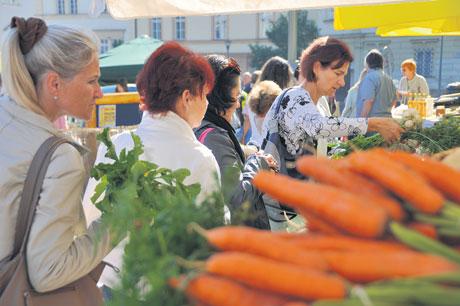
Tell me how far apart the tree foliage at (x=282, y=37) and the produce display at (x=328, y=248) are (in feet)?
131

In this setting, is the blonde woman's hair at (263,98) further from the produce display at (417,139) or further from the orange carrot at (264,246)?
the orange carrot at (264,246)

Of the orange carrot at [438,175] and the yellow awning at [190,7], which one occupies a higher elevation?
the yellow awning at [190,7]

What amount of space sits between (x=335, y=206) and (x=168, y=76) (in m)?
1.53

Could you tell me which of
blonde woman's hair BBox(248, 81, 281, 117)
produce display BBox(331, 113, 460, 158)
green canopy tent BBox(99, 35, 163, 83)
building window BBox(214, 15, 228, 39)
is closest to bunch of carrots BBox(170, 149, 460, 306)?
produce display BBox(331, 113, 460, 158)

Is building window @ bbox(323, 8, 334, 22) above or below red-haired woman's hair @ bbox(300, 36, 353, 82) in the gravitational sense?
above

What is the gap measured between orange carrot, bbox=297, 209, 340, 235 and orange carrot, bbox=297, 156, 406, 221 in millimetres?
73

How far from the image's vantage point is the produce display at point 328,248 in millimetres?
1027

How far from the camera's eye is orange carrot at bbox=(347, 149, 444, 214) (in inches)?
43.8

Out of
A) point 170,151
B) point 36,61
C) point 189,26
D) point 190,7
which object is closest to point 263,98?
point 190,7

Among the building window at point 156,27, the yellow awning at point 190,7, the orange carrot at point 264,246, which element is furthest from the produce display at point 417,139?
the building window at point 156,27

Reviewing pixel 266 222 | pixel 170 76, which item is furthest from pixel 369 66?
pixel 170 76

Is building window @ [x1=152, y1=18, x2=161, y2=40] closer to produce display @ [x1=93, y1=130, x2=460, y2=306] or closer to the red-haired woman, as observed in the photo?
the red-haired woman

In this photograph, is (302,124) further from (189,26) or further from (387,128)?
(189,26)

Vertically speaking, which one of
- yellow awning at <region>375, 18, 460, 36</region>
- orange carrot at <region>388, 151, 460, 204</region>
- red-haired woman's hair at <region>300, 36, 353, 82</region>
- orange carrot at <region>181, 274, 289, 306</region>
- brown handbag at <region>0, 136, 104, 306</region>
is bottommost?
brown handbag at <region>0, 136, 104, 306</region>
